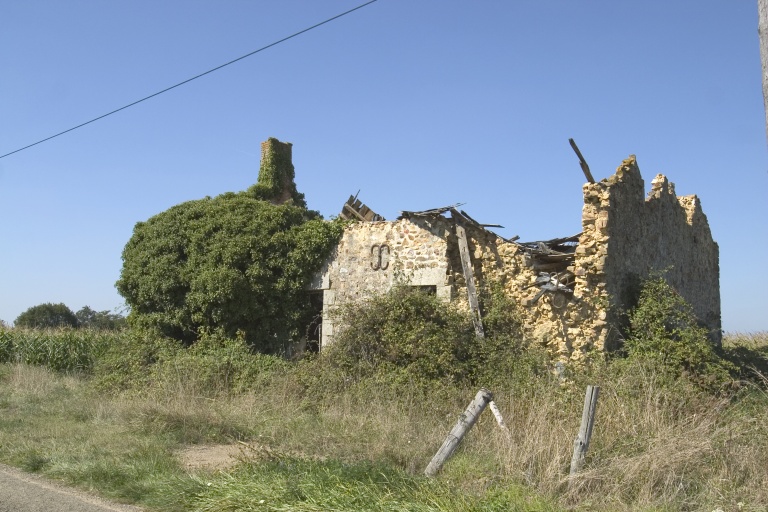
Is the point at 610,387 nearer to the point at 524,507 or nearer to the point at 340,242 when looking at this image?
the point at 524,507

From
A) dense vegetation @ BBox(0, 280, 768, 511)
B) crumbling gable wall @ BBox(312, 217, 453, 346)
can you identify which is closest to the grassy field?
dense vegetation @ BBox(0, 280, 768, 511)

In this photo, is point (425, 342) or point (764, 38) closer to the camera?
point (764, 38)

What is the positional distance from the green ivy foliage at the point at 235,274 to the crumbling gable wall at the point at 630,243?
581 cm

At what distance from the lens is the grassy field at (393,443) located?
6.77m

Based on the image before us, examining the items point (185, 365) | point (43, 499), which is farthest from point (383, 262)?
point (43, 499)

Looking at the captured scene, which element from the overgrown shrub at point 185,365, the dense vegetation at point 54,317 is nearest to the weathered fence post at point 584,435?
the overgrown shrub at point 185,365

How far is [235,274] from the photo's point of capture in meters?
16.0

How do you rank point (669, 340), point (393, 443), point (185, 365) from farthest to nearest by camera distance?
point (185, 365)
point (669, 340)
point (393, 443)

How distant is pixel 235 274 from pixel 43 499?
8644mm

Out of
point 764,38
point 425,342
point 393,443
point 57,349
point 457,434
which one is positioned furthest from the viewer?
point 57,349

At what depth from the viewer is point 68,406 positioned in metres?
13.5

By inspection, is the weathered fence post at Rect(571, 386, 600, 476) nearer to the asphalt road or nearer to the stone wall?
the asphalt road

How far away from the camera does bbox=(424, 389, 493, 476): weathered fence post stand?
7.30 meters

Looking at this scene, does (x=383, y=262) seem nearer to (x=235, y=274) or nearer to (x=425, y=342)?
(x=425, y=342)
